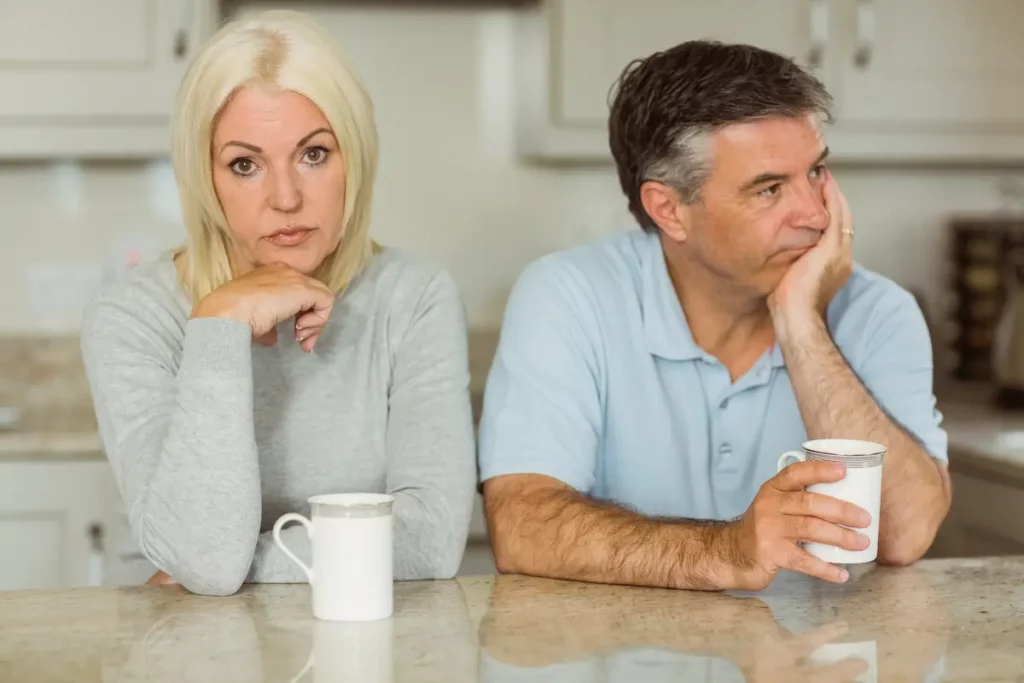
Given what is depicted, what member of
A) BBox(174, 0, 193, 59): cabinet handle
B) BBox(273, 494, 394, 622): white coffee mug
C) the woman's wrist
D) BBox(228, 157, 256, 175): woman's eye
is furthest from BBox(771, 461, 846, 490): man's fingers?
BBox(174, 0, 193, 59): cabinet handle

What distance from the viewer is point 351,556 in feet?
3.92

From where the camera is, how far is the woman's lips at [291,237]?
154 cm

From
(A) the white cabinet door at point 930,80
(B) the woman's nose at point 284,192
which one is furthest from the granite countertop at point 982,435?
(B) the woman's nose at point 284,192

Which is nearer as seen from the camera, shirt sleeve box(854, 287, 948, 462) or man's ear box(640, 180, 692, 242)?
shirt sleeve box(854, 287, 948, 462)

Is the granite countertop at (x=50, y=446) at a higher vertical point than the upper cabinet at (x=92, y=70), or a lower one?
lower

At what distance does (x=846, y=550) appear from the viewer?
1.27 meters

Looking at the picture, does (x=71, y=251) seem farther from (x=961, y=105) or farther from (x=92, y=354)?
(x=961, y=105)

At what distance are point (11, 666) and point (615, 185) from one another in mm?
2170

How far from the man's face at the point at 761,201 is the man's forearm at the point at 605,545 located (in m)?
0.44

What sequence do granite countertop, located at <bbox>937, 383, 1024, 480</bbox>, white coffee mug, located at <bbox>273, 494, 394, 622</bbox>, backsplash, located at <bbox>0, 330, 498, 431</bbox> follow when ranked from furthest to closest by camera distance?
backsplash, located at <bbox>0, 330, 498, 431</bbox>
granite countertop, located at <bbox>937, 383, 1024, 480</bbox>
white coffee mug, located at <bbox>273, 494, 394, 622</bbox>

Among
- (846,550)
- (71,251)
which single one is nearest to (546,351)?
(846,550)

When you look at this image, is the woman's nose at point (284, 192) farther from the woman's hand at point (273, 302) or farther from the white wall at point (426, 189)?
Result: the white wall at point (426, 189)

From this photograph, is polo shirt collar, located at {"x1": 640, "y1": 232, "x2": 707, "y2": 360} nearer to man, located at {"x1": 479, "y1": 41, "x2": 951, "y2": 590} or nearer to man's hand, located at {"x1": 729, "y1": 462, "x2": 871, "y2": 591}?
man, located at {"x1": 479, "y1": 41, "x2": 951, "y2": 590}

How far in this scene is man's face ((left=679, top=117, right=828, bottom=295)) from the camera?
5.62 ft
